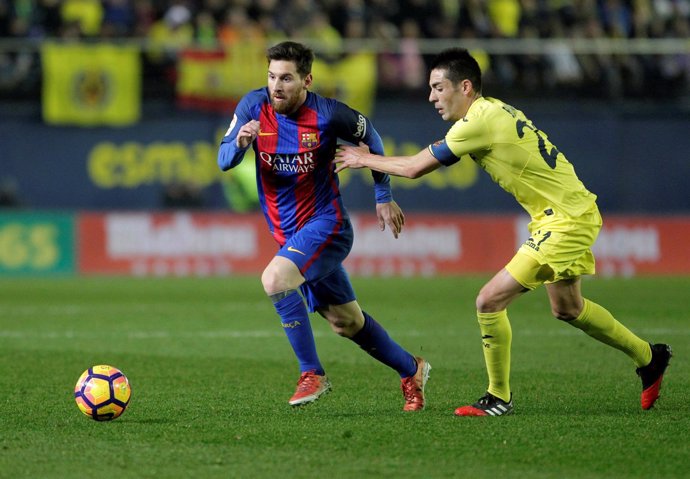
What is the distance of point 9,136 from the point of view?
2009 cm

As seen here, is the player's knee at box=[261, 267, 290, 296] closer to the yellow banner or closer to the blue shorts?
the blue shorts

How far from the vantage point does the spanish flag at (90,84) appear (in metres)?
19.6

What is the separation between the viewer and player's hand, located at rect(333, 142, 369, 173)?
21.8 ft

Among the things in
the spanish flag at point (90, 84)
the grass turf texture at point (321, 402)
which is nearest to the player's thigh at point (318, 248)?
the grass turf texture at point (321, 402)

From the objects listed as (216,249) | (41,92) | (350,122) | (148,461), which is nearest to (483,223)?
(216,249)

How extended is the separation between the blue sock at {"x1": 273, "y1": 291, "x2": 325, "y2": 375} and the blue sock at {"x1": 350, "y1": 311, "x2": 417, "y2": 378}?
15.6 inches

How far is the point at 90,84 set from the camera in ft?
65.0

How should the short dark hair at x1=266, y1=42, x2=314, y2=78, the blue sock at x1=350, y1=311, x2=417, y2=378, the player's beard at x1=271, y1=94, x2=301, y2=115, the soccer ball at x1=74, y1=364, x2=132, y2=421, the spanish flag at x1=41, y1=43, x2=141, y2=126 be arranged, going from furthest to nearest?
1. the spanish flag at x1=41, y1=43, x2=141, y2=126
2. the blue sock at x1=350, y1=311, x2=417, y2=378
3. the player's beard at x1=271, y1=94, x2=301, y2=115
4. the short dark hair at x1=266, y1=42, x2=314, y2=78
5. the soccer ball at x1=74, y1=364, x2=132, y2=421

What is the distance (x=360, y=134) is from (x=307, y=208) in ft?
1.81

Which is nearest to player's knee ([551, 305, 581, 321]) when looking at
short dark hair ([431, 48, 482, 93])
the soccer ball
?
short dark hair ([431, 48, 482, 93])

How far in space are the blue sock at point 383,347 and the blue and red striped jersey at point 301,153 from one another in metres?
0.69

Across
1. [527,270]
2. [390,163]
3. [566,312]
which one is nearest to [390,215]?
[390,163]

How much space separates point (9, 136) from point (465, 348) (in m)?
12.1

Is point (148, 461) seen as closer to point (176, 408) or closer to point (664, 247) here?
point (176, 408)
